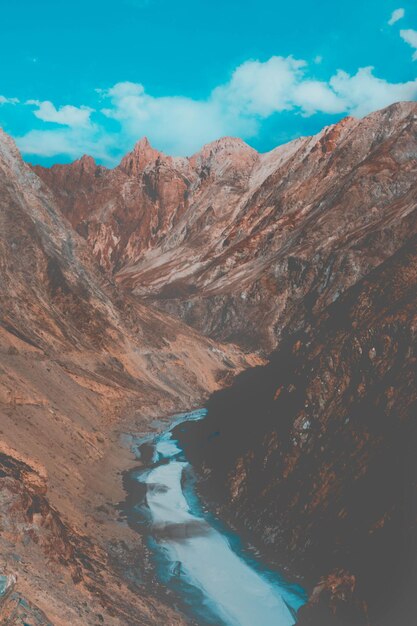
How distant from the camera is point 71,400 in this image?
59.3m

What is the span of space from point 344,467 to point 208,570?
29.4ft

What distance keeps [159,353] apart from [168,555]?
207 ft

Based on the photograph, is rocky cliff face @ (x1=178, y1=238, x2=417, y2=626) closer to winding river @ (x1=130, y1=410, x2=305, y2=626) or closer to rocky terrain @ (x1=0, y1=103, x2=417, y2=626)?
rocky terrain @ (x1=0, y1=103, x2=417, y2=626)

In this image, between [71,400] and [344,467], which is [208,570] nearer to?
[344,467]

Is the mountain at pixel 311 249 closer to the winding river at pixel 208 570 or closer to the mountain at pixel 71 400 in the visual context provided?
the mountain at pixel 71 400

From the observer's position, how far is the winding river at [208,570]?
2975cm

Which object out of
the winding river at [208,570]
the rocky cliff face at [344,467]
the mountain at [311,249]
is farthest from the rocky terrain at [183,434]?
the mountain at [311,249]

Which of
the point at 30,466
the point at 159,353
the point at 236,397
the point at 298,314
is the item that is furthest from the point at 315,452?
the point at 298,314

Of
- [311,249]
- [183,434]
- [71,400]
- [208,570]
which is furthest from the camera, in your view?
[311,249]

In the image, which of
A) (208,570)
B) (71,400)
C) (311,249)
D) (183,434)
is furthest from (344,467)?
(311,249)

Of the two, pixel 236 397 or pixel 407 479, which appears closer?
pixel 407 479

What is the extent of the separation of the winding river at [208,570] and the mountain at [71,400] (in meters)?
1.76

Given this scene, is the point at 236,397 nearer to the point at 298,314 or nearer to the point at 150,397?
the point at 150,397

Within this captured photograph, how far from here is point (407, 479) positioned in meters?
28.8
